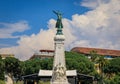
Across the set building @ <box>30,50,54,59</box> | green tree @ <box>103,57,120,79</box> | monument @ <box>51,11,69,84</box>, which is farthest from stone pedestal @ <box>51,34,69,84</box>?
building @ <box>30,50,54,59</box>

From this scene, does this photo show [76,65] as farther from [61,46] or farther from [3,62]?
[61,46]

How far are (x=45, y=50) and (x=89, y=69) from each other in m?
48.4

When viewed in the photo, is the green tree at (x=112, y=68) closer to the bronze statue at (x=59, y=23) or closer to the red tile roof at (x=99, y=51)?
the red tile roof at (x=99, y=51)

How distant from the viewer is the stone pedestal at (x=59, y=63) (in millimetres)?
58706

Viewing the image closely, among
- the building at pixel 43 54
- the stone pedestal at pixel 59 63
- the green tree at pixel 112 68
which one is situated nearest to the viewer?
the stone pedestal at pixel 59 63

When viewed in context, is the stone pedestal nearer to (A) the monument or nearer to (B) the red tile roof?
(A) the monument

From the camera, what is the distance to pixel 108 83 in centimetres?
8644

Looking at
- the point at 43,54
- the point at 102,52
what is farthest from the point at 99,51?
the point at 43,54

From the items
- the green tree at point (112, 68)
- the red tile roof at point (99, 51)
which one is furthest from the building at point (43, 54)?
the green tree at point (112, 68)

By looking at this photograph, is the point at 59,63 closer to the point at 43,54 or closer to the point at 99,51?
the point at 43,54

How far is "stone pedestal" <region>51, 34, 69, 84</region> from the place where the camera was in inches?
2311

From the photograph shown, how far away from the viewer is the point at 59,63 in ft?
194

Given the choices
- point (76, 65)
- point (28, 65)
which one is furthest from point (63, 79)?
point (28, 65)

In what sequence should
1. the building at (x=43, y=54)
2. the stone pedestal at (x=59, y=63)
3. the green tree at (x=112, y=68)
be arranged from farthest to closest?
the building at (x=43, y=54)
the green tree at (x=112, y=68)
the stone pedestal at (x=59, y=63)
